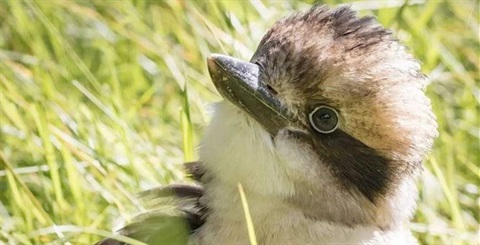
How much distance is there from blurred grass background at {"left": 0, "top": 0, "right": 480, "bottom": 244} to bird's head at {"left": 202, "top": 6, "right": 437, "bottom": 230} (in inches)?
20.4

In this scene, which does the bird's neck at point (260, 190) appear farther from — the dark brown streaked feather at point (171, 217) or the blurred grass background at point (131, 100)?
the blurred grass background at point (131, 100)

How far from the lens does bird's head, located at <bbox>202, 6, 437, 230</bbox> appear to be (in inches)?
144

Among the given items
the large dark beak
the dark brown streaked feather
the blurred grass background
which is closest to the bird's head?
the large dark beak

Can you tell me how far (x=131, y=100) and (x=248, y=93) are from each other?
1.58 meters

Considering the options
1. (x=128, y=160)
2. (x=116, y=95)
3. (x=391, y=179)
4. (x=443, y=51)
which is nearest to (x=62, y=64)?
(x=116, y=95)

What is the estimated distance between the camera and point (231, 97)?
366 centimetres

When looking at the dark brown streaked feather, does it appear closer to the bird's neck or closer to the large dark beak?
the bird's neck

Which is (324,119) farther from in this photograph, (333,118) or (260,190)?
A: (260,190)

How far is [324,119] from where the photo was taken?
12.1 feet

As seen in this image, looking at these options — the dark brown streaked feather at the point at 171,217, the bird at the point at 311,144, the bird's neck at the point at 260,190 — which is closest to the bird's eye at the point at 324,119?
the bird at the point at 311,144

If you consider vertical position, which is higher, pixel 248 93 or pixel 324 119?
pixel 248 93

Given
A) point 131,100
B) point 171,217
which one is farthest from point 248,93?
point 131,100

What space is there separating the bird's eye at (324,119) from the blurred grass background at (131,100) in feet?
1.97

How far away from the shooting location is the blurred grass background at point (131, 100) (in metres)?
4.32
